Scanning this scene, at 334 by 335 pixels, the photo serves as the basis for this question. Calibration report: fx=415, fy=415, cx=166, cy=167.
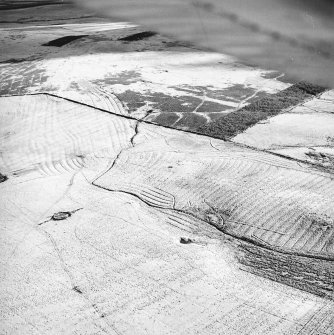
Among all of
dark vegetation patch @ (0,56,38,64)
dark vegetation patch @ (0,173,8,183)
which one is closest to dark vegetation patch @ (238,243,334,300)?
dark vegetation patch @ (0,173,8,183)

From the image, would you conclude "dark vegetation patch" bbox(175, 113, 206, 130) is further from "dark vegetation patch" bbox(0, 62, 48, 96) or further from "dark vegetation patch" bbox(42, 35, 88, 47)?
"dark vegetation patch" bbox(42, 35, 88, 47)

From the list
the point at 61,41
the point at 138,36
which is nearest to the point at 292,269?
the point at 138,36

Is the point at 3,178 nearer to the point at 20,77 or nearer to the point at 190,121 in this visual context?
the point at 190,121

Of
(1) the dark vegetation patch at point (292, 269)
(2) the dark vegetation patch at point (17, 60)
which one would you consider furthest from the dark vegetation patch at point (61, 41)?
(1) the dark vegetation patch at point (292, 269)

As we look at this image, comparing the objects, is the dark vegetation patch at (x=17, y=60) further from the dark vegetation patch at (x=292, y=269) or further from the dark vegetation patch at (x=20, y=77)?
the dark vegetation patch at (x=292, y=269)

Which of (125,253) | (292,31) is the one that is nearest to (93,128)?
(125,253)

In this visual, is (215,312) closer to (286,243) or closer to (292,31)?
(286,243)
